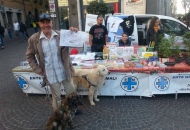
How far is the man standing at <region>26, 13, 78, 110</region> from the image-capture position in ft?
9.14

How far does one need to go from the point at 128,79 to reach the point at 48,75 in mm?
1942

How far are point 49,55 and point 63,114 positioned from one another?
97cm

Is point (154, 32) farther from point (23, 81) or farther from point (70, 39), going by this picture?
point (23, 81)

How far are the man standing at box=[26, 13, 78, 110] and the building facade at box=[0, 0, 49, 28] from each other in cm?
1998

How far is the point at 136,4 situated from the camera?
10.9m

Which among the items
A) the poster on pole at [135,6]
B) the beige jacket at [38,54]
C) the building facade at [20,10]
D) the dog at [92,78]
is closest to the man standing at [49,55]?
the beige jacket at [38,54]

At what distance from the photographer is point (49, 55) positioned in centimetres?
287

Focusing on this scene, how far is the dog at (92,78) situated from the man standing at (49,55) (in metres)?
0.74

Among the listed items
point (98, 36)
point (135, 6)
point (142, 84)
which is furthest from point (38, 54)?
point (135, 6)

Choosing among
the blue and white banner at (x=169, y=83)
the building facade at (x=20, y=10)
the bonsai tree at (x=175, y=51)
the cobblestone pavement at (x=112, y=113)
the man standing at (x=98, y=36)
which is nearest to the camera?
the cobblestone pavement at (x=112, y=113)

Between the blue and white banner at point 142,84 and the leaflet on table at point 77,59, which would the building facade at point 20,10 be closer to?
the leaflet on table at point 77,59

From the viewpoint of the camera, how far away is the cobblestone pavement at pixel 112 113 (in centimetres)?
335

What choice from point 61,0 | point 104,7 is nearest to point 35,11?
Result: point 61,0

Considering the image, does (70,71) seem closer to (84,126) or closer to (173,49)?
(84,126)
